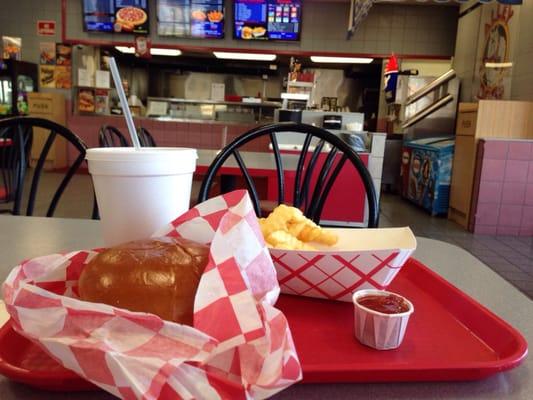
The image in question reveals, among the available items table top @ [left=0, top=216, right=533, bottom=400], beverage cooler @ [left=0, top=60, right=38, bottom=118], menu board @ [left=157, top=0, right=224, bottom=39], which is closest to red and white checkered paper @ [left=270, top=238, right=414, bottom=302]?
table top @ [left=0, top=216, right=533, bottom=400]

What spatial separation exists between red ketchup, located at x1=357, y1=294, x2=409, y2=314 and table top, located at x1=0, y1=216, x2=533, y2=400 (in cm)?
11

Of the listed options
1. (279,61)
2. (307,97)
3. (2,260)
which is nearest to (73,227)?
(2,260)

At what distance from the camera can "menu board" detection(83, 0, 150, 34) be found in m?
7.82

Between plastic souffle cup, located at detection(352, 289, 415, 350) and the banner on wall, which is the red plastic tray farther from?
the banner on wall

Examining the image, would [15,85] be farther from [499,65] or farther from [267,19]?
[499,65]

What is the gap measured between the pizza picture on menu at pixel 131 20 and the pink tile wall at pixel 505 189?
6115 mm

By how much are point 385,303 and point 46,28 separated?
9.23m

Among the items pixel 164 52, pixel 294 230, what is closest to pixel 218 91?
pixel 164 52

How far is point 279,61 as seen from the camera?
9.87 meters

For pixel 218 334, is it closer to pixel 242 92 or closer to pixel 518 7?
pixel 518 7

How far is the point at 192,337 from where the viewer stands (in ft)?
1.65

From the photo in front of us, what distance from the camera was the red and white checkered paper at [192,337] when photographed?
0.45 metres

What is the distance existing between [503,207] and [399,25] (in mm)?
4714

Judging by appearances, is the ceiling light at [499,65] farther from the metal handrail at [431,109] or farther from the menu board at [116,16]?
the menu board at [116,16]
